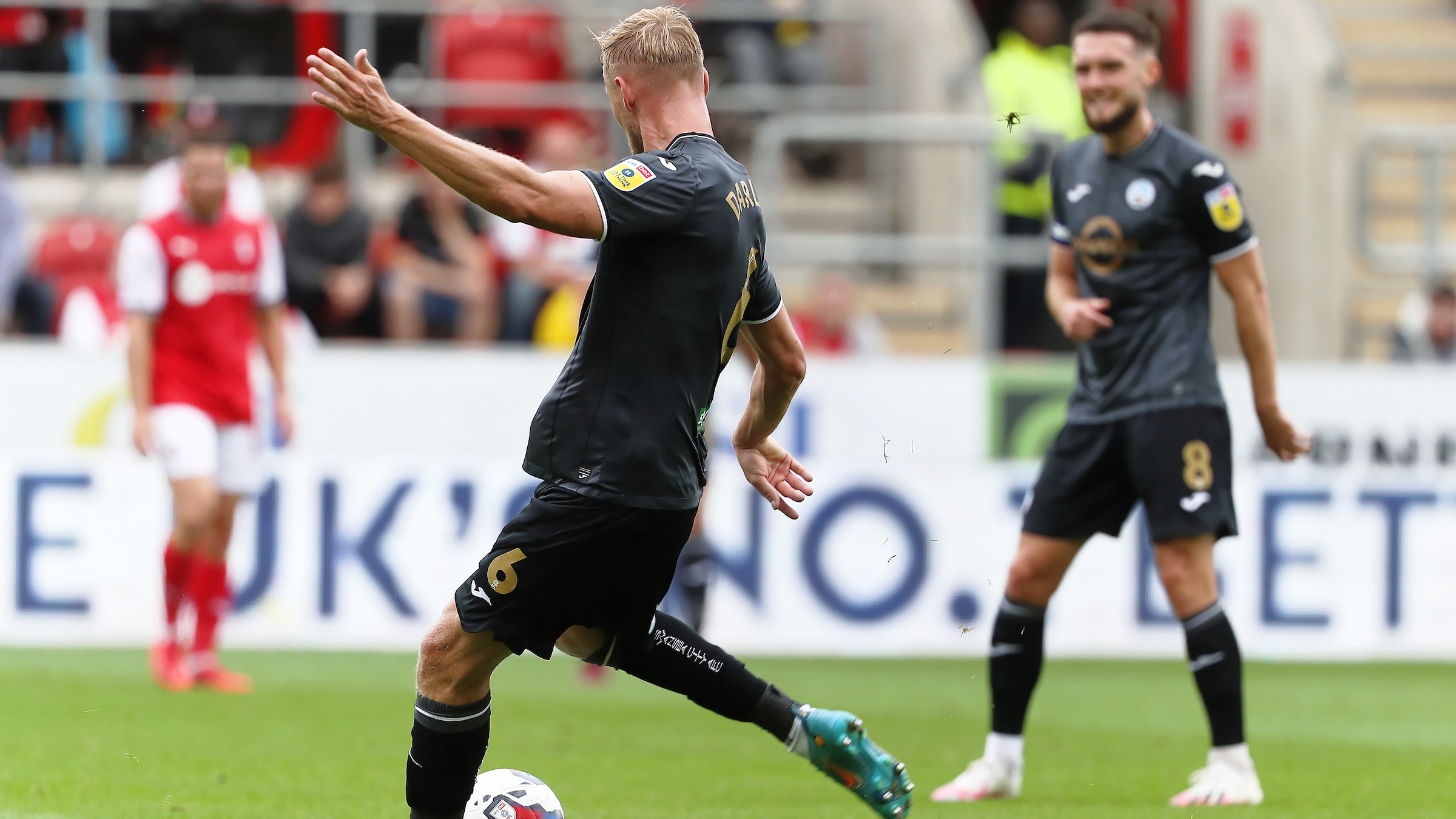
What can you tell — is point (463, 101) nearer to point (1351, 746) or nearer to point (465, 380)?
point (465, 380)

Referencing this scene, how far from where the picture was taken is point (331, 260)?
40.5 ft

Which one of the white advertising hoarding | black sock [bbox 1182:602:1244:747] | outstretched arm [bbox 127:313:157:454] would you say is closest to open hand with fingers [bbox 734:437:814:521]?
black sock [bbox 1182:602:1244:747]

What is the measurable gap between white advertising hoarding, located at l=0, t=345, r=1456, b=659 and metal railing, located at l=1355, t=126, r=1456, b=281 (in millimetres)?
2398

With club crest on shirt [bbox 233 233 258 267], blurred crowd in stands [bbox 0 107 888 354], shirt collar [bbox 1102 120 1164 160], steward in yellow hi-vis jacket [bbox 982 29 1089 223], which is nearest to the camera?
shirt collar [bbox 1102 120 1164 160]

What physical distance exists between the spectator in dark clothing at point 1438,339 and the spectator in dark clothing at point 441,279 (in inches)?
238

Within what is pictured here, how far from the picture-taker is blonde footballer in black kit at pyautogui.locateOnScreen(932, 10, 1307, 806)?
5.98 m

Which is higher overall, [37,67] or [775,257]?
[37,67]

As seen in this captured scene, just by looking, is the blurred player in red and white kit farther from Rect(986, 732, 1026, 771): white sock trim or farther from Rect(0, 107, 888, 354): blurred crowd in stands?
Rect(986, 732, 1026, 771): white sock trim

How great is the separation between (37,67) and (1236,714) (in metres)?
10.9

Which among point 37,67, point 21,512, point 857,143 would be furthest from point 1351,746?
point 37,67

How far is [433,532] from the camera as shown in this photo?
10789mm

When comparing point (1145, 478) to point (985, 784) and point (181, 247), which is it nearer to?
point (985, 784)

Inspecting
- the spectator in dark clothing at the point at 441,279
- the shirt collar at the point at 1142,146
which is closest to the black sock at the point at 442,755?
the shirt collar at the point at 1142,146

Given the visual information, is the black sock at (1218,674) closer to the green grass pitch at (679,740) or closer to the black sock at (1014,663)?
the green grass pitch at (679,740)
